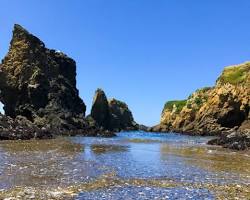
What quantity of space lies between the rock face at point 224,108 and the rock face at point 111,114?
74.3 ft

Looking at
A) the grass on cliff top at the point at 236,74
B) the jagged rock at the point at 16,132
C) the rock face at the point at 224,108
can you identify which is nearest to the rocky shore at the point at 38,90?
the jagged rock at the point at 16,132

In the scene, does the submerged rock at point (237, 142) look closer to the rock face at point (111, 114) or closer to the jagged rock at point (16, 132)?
the jagged rock at point (16, 132)

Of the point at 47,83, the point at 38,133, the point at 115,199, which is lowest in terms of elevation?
the point at 115,199

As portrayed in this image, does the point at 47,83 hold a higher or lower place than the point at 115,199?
higher

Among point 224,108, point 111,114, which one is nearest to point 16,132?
point 224,108

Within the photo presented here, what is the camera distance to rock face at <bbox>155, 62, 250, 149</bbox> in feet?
338

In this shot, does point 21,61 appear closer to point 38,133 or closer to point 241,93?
point 38,133

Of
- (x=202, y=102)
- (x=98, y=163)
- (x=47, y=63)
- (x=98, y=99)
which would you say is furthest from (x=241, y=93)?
(x=98, y=163)

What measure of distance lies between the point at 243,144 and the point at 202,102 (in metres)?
87.5

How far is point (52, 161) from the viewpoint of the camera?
88.9 feet

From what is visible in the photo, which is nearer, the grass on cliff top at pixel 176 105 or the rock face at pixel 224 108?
the rock face at pixel 224 108

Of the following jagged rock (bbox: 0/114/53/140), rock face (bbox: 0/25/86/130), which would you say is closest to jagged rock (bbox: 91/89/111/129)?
rock face (bbox: 0/25/86/130)

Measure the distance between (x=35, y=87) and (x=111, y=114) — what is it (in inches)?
3099

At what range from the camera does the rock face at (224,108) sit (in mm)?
103125
